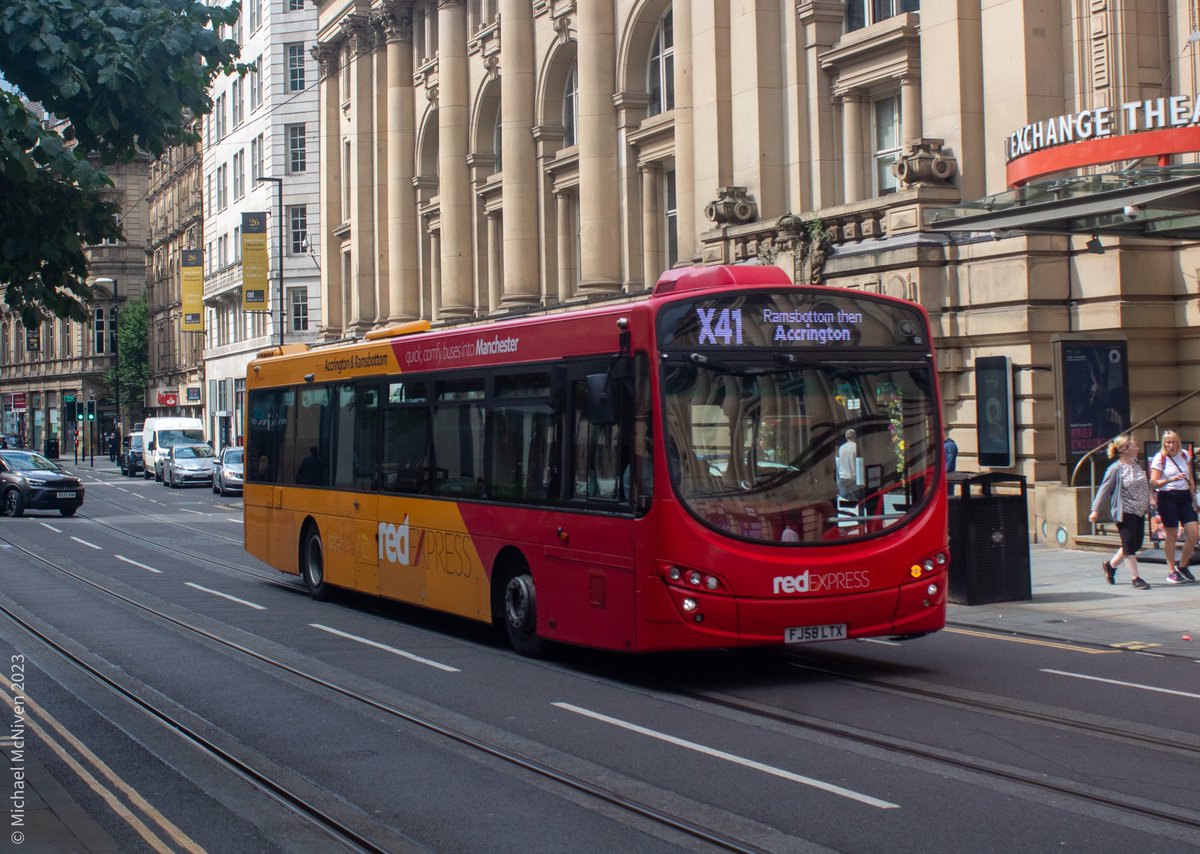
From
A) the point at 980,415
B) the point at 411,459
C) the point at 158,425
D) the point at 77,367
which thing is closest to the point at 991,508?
the point at 411,459

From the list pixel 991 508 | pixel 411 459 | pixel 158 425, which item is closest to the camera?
pixel 411 459

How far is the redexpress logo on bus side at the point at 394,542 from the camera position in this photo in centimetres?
1526

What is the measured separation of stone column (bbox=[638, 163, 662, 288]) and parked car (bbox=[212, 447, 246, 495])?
17.6 metres

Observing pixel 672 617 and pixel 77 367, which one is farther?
pixel 77 367

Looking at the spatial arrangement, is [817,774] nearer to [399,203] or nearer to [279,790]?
[279,790]

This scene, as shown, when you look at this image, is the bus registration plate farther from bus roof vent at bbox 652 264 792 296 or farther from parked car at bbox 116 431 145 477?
parked car at bbox 116 431 145 477

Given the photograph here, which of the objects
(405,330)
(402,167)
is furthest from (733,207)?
(402,167)

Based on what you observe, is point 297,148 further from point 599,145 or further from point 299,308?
point 599,145

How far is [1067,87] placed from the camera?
23609 millimetres

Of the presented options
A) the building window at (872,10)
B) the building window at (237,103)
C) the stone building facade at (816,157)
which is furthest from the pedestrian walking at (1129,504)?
the building window at (237,103)

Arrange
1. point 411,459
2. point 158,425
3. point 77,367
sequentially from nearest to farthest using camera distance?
1. point 411,459
2. point 158,425
3. point 77,367

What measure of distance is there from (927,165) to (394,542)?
43.4ft

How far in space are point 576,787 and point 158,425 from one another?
5809 cm

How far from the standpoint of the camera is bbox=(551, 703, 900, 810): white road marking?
756cm
